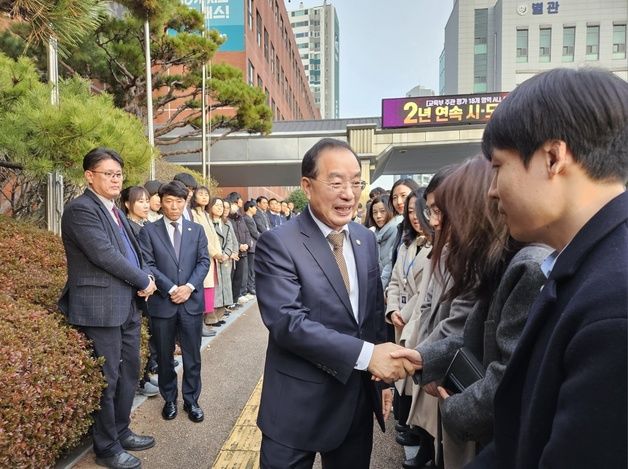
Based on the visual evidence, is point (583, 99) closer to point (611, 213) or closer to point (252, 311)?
point (611, 213)

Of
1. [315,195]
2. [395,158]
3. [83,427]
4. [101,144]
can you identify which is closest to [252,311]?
[101,144]

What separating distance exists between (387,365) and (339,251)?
20.5 inches

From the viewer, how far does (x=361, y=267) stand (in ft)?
6.23

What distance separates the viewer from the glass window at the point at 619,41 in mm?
34156

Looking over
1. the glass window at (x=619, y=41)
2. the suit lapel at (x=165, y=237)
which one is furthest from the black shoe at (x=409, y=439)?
the glass window at (x=619, y=41)

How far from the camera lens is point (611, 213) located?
72 cm

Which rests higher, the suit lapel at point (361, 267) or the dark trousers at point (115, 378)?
the suit lapel at point (361, 267)

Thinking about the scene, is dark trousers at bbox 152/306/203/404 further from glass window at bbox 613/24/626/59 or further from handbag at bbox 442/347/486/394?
glass window at bbox 613/24/626/59

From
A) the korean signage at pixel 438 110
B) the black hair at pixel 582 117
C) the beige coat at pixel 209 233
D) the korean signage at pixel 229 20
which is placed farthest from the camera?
the korean signage at pixel 229 20

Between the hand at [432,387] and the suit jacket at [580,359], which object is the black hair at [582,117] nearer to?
the suit jacket at [580,359]

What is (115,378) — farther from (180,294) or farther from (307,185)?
(307,185)

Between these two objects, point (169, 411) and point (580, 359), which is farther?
point (169, 411)

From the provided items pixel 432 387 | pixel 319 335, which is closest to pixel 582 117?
pixel 319 335

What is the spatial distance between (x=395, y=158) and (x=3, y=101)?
15.6 metres
